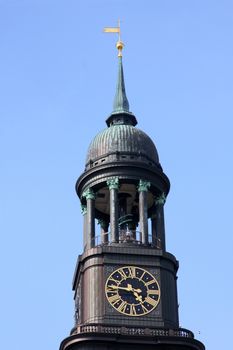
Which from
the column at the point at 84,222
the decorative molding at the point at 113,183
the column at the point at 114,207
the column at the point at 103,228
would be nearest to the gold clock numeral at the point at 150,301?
the column at the point at 114,207

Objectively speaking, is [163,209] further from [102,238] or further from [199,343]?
[199,343]

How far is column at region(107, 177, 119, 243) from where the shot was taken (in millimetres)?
70938

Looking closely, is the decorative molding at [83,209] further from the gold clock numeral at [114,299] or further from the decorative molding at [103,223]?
the gold clock numeral at [114,299]

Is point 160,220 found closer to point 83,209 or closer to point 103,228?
point 103,228

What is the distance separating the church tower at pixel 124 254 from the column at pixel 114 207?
0.11 ft

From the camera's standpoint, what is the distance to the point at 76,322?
70.6m

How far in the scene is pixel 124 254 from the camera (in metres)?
70.0

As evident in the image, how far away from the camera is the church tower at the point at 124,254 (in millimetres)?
67188

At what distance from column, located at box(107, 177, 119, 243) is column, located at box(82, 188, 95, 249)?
1.24 meters

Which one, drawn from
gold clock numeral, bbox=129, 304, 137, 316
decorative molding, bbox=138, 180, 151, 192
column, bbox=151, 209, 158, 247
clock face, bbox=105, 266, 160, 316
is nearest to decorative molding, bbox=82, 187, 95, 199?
decorative molding, bbox=138, 180, 151, 192

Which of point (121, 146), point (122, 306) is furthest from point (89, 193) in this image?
point (122, 306)

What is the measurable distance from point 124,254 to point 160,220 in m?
4.25

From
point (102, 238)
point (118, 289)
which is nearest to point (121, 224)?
point (102, 238)

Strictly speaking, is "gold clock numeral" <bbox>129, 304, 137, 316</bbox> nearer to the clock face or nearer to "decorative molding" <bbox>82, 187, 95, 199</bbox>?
the clock face
